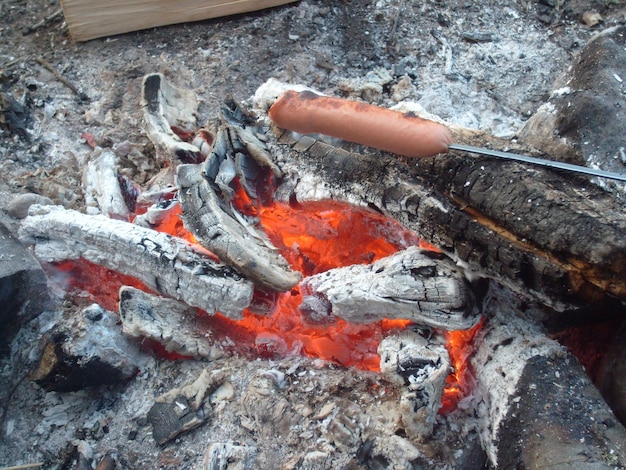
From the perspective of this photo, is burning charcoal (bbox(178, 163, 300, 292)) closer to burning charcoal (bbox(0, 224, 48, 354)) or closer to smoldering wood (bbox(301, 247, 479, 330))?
smoldering wood (bbox(301, 247, 479, 330))

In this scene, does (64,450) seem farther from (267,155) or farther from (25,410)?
(267,155)

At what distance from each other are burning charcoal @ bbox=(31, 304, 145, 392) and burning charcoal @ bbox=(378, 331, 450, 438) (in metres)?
1.04

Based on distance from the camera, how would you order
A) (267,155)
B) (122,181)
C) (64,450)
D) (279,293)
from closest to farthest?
1. (64,450)
2. (279,293)
3. (267,155)
4. (122,181)

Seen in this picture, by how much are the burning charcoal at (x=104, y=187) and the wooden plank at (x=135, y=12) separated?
106cm

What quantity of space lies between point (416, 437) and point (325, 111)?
1187mm

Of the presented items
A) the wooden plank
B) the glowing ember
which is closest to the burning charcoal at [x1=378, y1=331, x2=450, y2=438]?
the glowing ember

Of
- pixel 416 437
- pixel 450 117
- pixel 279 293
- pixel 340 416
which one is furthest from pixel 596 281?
pixel 450 117

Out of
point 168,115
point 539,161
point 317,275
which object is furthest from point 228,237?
point 539,161

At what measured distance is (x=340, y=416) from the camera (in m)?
1.98

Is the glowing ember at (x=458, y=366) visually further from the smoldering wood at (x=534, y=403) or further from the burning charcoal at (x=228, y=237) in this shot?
the burning charcoal at (x=228, y=237)

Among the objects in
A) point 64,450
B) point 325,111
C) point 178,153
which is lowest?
point 64,450

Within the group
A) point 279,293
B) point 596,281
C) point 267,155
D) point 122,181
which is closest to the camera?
point 596,281

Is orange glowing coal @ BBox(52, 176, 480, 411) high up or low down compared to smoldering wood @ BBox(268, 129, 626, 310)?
down

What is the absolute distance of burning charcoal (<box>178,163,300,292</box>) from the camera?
87.4 inches
